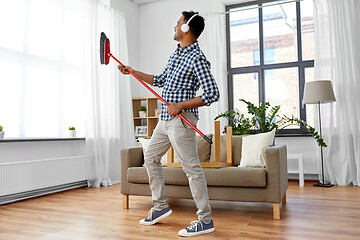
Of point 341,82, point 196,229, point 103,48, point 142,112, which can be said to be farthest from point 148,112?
point 196,229

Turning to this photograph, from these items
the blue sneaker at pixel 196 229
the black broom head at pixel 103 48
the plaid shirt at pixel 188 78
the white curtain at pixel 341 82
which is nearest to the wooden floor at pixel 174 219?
the blue sneaker at pixel 196 229

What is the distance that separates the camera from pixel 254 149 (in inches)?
111

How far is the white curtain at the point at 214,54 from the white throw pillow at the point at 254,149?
1.85m

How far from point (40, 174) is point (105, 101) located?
4.39 ft

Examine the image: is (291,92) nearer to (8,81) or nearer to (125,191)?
(125,191)

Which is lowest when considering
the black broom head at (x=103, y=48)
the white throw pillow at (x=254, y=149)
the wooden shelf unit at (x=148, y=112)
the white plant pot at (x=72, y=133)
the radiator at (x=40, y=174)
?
the radiator at (x=40, y=174)

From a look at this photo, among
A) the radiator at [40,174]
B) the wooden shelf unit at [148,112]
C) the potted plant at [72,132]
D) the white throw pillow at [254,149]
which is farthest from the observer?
the wooden shelf unit at [148,112]

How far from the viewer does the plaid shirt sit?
2.00 meters

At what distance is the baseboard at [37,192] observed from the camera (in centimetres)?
320

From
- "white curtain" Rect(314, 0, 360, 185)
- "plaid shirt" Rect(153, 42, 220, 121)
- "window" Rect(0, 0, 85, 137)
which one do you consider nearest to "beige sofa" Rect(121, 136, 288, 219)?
"plaid shirt" Rect(153, 42, 220, 121)

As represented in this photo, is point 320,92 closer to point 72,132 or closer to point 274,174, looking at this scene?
point 274,174

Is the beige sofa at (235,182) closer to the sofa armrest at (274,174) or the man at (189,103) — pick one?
the sofa armrest at (274,174)

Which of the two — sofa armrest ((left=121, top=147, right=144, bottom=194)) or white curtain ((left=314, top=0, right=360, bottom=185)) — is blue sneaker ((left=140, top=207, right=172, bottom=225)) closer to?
sofa armrest ((left=121, top=147, right=144, bottom=194))

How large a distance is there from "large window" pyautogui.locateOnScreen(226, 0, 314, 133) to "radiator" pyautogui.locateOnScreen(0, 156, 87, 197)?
8.21ft
